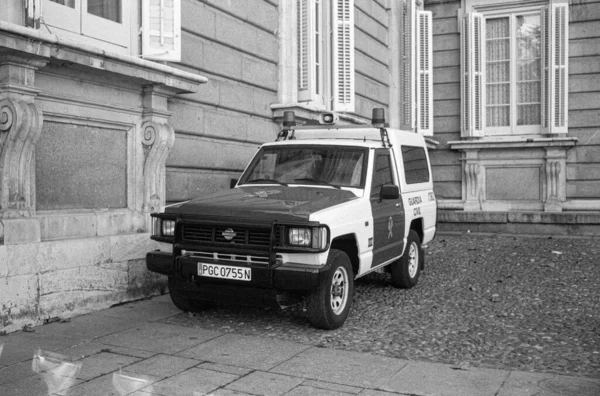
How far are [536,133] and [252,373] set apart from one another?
13956 millimetres

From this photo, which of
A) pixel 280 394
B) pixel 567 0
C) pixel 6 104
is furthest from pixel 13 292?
pixel 567 0

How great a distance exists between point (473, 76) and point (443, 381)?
1392 cm

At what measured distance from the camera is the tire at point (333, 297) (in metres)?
6.35

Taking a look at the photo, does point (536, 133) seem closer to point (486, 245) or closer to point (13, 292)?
point (486, 245)

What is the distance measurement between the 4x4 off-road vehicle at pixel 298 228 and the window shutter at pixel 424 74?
907 centimetres

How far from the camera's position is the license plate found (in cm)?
618

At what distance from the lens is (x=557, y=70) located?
55.2 ft

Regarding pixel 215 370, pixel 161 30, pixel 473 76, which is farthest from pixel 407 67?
pixel 215 370

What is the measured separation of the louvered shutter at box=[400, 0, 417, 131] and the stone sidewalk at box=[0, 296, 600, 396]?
1201 cm

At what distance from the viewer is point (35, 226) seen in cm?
659

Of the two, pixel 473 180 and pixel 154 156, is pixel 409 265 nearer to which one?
pixel 154 156

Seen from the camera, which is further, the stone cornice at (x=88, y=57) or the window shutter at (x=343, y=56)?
the window shutter at (x=343, y=56)

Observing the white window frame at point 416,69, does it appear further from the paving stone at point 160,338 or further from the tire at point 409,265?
the paving stone at point 160,338

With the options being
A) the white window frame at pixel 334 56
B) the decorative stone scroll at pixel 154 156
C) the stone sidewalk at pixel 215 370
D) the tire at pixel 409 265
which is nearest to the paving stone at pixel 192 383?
the stone sidewalk at pixel 215 370
